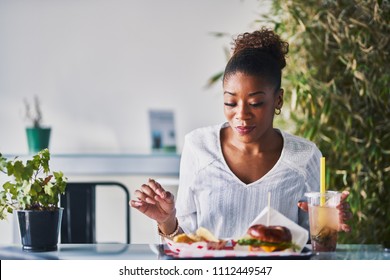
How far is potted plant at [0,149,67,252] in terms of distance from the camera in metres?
1.95

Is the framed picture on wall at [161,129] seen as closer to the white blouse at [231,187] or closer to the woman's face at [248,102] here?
the white blouse at [231,187]

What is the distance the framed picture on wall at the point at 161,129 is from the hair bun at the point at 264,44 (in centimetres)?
153

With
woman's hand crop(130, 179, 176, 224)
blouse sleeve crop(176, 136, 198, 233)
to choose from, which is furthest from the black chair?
woman's hand crop(130, 179, 176, 224)

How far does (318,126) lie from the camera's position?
3.52m

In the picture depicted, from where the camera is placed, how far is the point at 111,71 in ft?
12.5

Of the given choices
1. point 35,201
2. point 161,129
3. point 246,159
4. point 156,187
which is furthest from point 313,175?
point 161,129

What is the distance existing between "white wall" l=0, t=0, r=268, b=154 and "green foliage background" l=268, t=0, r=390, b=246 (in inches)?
16.8

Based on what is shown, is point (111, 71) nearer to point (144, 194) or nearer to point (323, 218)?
point (144, 194)

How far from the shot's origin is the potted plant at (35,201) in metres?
1.95

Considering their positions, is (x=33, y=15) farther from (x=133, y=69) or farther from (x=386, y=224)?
(x=386, y=224)

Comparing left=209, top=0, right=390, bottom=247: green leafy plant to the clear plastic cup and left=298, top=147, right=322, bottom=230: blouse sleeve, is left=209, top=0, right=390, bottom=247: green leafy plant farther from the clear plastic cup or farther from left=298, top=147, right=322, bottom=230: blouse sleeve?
the clear plastic cup

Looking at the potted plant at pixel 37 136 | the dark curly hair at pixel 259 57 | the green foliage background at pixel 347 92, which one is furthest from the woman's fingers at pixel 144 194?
the potted plant at pixel 37 136

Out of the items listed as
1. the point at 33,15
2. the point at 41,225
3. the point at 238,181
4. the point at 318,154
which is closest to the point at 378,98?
the point at 318,154

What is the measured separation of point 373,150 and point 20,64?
1.70 m
